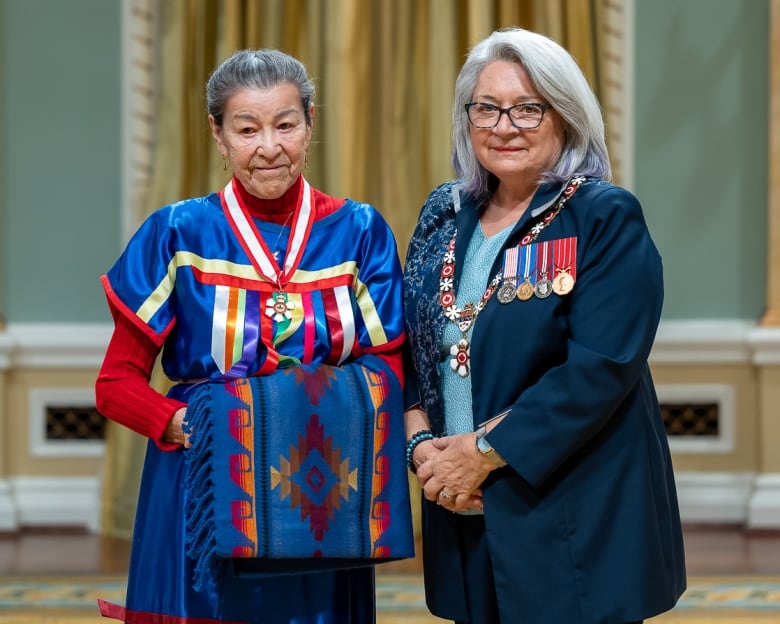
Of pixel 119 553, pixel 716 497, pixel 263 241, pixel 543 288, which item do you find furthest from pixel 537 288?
pixel 716 497

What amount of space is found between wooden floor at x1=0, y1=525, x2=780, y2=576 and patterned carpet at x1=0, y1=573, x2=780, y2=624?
0.44ft

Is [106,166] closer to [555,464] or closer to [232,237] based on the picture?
[232,237]

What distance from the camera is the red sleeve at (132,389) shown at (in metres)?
2.04

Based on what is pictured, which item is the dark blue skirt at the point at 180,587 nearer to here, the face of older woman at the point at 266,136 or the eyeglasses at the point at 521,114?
the face of older woman at the point at 266,136

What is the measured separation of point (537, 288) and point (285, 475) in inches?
20.1

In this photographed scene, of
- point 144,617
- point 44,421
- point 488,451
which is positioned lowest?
point 144,617

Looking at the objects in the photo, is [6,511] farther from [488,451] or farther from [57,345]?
[488,451]

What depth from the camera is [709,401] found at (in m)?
4.82

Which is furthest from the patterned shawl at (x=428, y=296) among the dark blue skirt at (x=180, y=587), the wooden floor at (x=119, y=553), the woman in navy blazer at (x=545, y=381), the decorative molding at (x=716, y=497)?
the decorative molding at (x=716, y=497)

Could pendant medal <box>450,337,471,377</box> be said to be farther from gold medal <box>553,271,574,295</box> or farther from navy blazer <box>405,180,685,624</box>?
gold medal <box>553,271,574,295</box>

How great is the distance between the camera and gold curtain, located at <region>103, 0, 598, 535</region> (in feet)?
14.9

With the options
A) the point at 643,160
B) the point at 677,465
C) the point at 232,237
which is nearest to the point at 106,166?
the point at 643,160

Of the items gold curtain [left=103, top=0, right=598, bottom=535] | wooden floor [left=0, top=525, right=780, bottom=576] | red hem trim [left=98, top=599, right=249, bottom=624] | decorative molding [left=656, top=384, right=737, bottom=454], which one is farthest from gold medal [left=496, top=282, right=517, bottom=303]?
decorative molding [left=656, top=384, right=737, bottom=454]

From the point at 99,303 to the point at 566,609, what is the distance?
3197mm
